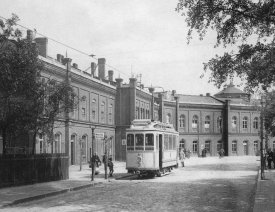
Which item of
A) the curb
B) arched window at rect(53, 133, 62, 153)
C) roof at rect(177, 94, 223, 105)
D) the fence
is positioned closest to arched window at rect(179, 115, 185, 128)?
roof at rect(177, 94, 223, 105)

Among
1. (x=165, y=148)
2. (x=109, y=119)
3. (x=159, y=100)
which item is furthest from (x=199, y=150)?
(x=165, y=148)

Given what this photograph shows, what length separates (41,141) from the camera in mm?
34750

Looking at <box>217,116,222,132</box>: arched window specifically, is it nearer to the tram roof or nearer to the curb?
the tram roof

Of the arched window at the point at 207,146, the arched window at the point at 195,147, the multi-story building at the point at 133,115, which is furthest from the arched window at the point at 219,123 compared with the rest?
the arched window at the point at 195,147

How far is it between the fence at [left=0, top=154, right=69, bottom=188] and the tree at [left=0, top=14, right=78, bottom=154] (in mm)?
1256

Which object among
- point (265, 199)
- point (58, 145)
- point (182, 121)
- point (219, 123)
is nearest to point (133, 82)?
point (58, 145)

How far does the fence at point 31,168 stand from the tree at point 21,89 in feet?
4.12

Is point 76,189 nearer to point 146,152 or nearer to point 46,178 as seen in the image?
point 46,178

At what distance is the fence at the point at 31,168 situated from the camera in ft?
66.1

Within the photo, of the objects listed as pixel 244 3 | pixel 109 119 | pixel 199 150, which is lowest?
pixel 199 150

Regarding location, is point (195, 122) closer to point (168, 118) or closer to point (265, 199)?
point (168, 118)

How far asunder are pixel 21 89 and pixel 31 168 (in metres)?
4.26

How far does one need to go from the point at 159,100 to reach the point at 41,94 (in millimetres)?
47235

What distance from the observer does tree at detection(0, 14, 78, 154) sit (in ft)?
63.6
